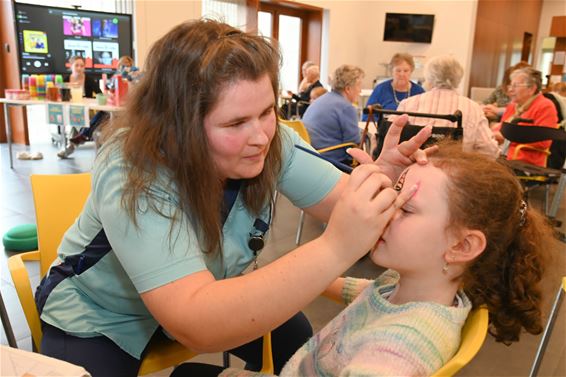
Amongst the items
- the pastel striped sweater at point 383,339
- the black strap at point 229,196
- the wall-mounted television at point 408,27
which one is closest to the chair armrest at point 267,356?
the pastel striped sweater at point 383,339

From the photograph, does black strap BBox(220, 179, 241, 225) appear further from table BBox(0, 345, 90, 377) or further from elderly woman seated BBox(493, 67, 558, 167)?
elderly woman seated BBox(493, 67, 558, 167)

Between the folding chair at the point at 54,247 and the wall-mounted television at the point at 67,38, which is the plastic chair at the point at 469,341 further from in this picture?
the wall-mounted television at the point at 67,38

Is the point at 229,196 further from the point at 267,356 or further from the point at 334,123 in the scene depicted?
the point at 334,123

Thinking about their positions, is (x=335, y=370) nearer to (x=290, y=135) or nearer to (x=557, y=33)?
(x=290, y=135)

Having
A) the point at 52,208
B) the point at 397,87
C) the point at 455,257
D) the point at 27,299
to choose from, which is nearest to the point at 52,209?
the point at 52,208

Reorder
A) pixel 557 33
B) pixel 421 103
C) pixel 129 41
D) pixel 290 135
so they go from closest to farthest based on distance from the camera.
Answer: pixel 290 135 < pixel 421 103 < pixel 129 41 < pixel 557 33

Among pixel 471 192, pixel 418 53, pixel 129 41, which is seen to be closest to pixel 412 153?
pixel 471 192

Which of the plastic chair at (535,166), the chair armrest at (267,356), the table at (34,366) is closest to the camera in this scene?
the table at (34,366)

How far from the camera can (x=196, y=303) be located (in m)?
0.76

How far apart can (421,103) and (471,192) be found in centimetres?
237

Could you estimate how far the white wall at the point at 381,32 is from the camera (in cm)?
949

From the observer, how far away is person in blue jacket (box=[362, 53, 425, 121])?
14.0 ft

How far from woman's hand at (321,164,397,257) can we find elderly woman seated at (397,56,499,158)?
227 cm

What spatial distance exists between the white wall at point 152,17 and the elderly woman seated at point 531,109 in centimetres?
428
